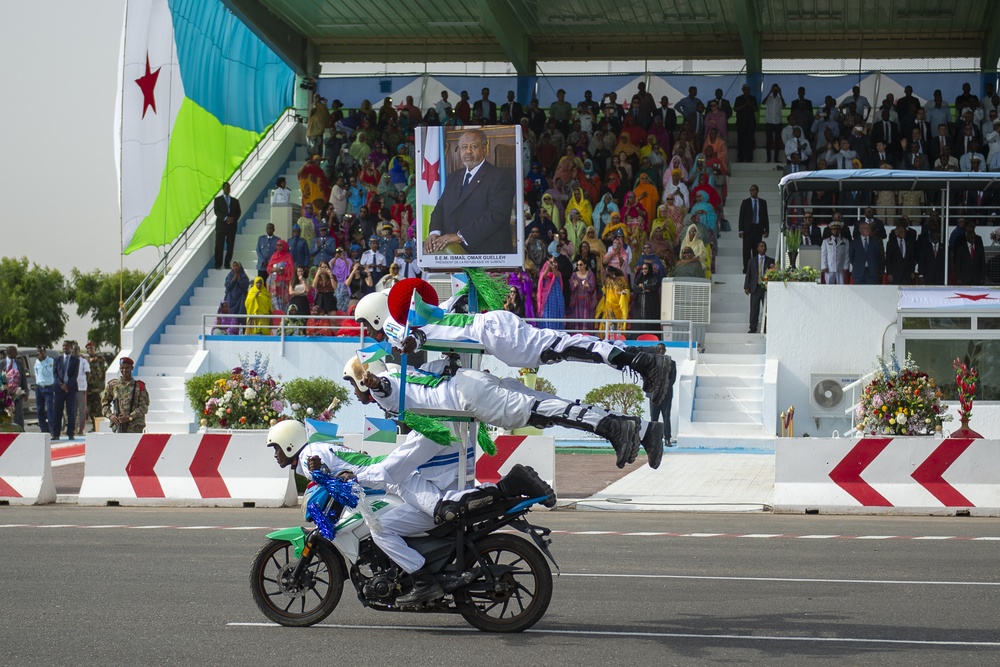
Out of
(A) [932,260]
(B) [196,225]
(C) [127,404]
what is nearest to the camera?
(C) [127,404]

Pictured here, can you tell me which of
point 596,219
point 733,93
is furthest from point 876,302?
point 733,93

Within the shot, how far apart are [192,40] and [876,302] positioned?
52.2 ft

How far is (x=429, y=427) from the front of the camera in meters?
8.86

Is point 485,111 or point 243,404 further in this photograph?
point 485,111

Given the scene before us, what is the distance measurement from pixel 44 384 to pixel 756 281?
1437 cm

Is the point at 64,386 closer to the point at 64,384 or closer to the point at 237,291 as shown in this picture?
the point at 64,384

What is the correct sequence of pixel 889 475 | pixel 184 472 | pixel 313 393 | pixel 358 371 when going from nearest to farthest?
pixel 358 371, pixel 889 475, pixel 184 472, pixel 313 393

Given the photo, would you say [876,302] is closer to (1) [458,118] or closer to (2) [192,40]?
(1) [458,118]

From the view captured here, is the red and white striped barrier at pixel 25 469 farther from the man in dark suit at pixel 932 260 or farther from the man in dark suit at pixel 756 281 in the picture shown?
the man in dark suit at pixel 932 260

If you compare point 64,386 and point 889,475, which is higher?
point 64,386

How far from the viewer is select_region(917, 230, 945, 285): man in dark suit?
951 inches

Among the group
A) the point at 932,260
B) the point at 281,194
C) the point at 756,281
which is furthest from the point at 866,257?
the point at 281,194

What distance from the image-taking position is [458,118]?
34.0m

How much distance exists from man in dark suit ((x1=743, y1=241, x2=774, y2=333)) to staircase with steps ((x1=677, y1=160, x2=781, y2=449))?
406 mm
